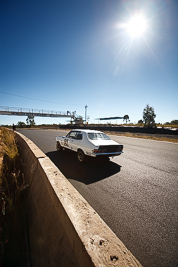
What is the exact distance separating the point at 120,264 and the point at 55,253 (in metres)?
0.94

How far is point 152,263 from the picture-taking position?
1497 mm

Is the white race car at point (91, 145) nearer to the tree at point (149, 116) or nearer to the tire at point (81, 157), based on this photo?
the tire at point (81, 157)

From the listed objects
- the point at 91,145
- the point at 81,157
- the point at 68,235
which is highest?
the point at 91,145

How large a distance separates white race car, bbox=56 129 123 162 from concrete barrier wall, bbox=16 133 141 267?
8.36ft

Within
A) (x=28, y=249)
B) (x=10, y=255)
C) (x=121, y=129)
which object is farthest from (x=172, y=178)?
(x=121, y=129)

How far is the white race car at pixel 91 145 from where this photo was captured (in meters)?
4.84

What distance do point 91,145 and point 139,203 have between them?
268 centimetres

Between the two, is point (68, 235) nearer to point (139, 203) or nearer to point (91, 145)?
point (139, 203)

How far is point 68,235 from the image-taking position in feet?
4.49

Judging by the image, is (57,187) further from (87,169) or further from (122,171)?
(122,171)

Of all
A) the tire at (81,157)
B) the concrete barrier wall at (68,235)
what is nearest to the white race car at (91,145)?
the tire at (81,157)

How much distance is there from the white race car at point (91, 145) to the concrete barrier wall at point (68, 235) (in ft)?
8.36

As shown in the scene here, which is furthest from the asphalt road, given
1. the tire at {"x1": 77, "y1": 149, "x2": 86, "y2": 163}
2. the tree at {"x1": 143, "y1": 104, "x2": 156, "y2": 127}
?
the tree at {"x1": 143, "y1": 104, "x2": 156, "y2": 127}

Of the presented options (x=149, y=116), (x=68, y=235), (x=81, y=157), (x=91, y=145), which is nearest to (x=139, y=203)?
(x=68, y=235)
